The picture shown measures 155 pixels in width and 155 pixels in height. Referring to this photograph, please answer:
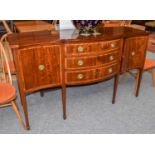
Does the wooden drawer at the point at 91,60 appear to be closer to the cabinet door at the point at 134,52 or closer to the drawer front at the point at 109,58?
the drawer front at the point at 109,58

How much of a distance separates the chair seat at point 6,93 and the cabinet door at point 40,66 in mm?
149

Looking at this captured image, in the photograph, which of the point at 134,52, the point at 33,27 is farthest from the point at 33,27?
the point at 134,52

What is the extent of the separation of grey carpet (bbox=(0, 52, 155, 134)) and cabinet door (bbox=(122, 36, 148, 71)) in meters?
0.48

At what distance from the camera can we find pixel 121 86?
106 inches

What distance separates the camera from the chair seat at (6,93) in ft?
5.27

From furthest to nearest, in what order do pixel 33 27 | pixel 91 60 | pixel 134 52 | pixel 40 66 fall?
pixel 33 27 < pixel 134 52 < pixel 91 60 < pixel 40 66

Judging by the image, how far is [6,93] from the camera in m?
1.69

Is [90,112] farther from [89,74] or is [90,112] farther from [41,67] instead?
[41,67]

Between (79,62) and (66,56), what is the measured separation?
0.46 feet

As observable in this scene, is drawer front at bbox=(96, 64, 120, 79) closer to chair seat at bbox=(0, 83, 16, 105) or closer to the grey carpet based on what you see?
the grey carpet

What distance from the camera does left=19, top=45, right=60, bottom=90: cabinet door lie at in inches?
61.2

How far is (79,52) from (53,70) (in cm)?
29
